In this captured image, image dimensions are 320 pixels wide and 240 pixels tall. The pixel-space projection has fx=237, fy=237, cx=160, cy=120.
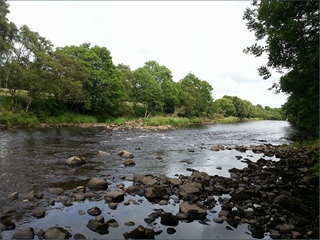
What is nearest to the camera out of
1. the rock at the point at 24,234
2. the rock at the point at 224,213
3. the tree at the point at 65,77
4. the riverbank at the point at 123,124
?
the rock at the point at 24,234

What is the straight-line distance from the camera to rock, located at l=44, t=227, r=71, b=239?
6.38 m

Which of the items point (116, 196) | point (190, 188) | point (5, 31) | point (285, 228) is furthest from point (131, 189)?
point (5, 31)

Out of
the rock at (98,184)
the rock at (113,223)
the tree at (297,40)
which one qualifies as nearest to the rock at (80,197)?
the rock at (98,184)

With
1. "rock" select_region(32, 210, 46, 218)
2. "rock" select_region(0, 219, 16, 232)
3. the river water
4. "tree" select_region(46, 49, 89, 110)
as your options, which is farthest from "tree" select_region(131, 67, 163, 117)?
"rock" select_region(0, 219, 16, 232)

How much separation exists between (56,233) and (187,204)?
4.28 m

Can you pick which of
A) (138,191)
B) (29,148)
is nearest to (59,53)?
(29,148)

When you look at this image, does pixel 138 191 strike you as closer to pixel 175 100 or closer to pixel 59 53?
pixel 59 53

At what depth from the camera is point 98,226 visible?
6965 millimetres

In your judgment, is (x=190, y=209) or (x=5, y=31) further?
(x=5, y=31)

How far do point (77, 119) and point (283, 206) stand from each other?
40.8 metres

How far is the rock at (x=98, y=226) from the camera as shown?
688cm

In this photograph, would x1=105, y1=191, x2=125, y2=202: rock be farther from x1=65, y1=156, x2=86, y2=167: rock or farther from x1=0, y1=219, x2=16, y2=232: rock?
x1=65, y1=156, x2=86, y2=167: rock

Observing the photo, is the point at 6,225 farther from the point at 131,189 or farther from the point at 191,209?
the point at 191,209

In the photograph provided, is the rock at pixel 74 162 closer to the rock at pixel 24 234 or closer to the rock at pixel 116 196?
the rock at pixel 116 196
